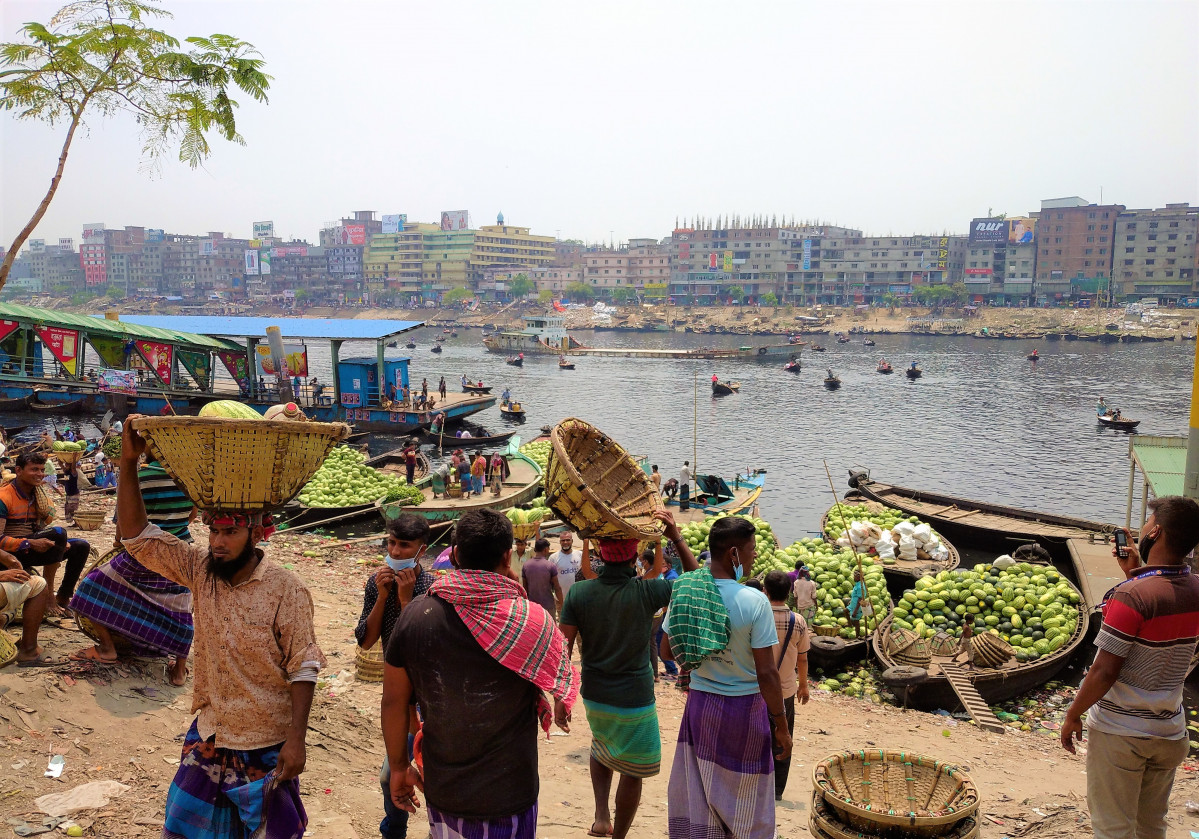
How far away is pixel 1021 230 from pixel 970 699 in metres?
126

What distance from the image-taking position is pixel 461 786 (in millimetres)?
2918

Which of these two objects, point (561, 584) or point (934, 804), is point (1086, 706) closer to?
point (934, 804)

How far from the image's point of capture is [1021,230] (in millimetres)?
118500

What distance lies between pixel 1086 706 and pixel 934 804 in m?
1.18

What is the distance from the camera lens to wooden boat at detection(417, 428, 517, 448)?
33.4 m

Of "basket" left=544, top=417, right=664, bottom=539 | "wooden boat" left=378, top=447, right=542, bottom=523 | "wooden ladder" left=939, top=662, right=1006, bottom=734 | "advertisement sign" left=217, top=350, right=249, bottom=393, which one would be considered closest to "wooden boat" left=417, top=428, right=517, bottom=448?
"advertisement sign" left=217, top=350, right=249, bottom=393

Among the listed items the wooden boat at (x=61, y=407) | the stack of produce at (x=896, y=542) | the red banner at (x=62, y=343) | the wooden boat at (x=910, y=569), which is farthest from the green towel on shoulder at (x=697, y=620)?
the wooden boat at (x=61, y=407)

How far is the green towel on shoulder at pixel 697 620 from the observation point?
3668mm

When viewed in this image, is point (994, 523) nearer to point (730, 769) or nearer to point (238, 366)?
point (730, 769)

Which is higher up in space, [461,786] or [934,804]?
[461,786]

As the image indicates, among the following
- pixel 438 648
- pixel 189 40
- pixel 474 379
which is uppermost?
pixel 189 40

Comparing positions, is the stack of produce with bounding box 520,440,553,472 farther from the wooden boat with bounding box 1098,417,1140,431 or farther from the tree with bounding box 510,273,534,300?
the tree with bounding box 510,273,534,300

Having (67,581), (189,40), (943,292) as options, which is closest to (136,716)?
(67,581)

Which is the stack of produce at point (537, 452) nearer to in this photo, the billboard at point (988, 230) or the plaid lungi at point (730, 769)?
the plaid lungi at point (730, 769)
